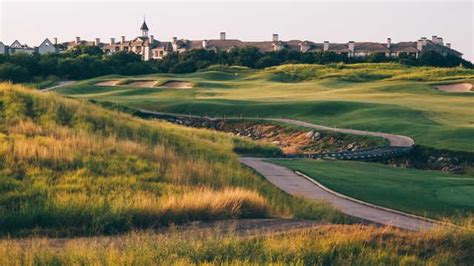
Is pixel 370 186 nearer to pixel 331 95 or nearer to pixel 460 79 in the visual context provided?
pixel 331 95

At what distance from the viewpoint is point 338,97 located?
69062mm

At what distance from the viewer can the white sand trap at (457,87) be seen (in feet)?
245

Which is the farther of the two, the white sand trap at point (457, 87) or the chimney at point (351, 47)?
the chimney at point (351, 47)

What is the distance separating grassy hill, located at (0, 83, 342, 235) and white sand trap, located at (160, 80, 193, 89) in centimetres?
5867

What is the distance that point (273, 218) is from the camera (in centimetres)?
1522

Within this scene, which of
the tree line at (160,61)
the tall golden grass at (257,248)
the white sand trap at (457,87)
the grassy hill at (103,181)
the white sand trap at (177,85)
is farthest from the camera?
the tree line at (160,61)

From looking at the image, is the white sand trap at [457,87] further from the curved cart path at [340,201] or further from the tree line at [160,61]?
the curved cart path at [340,201]

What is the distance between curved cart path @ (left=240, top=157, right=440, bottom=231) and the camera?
17.2 meters

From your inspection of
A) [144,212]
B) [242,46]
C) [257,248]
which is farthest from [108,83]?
[257,248]

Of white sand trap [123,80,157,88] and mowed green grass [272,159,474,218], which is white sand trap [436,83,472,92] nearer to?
white sand trap [123,80,157,88]

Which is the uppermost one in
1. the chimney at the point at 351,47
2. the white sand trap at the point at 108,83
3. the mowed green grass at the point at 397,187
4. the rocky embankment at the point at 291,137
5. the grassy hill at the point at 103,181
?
the chimney at the point at 351,47

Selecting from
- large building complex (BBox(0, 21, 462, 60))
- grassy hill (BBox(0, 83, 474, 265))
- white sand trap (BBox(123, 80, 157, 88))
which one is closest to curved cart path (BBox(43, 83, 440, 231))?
grassy hill (BBox(0, 83, 474, 265))

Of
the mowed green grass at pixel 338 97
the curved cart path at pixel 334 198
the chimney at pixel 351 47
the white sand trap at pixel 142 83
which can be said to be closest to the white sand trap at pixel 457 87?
the mowed green grass at pixel 338 97

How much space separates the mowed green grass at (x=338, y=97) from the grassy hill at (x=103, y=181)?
69.3 feet
